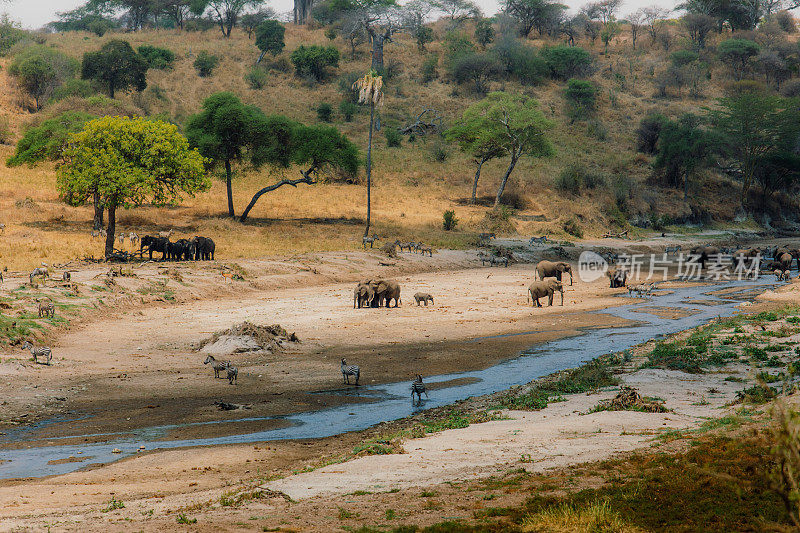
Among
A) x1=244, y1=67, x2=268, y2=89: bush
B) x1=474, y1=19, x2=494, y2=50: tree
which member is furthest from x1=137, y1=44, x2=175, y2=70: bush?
x1=474, y1=19, x2=494, y2=50: tree

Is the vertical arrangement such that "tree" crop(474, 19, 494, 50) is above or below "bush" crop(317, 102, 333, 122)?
above

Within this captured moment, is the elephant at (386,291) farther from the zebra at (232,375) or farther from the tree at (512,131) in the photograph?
the tree at (512,131)

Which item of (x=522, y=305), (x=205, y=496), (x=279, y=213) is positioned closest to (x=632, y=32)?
(x=279, y=213)

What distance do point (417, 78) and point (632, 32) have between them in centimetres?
5514

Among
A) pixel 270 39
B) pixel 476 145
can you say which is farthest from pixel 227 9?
pixel 476 145

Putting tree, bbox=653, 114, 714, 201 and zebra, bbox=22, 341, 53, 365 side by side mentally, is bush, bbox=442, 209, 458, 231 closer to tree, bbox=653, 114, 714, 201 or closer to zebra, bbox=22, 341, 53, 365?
tree, bbox=653, 114, 714, 201

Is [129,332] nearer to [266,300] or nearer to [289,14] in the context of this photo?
[266,300]

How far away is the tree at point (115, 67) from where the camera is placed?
74875mm

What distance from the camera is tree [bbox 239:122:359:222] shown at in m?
51.7

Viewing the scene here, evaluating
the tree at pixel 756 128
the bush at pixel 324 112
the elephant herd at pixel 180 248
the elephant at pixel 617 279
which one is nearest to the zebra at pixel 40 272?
the elephant herd at pixel 180 248

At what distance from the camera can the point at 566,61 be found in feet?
339

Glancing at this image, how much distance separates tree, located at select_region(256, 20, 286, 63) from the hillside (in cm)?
158

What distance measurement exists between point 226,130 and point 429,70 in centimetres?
5714

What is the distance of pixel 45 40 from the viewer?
99312mm
